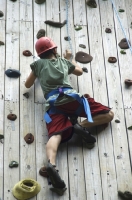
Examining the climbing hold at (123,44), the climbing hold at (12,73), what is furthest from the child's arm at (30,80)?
the climbing hold at (123,44)

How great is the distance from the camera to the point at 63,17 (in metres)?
4.05

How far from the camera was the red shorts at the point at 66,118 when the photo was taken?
3.26m

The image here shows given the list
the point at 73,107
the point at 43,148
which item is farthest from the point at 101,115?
the point at 43,148

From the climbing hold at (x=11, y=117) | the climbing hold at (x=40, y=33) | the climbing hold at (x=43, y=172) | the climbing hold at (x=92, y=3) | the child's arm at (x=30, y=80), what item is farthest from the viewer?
the climbing hold at (x=92, y=3)

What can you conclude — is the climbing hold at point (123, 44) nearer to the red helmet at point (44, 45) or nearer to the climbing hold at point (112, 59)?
the climbing hold at point (112, 59)

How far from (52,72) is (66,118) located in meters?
0.34

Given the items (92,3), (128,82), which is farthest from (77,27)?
(128,82)

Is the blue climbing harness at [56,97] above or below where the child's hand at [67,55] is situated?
below

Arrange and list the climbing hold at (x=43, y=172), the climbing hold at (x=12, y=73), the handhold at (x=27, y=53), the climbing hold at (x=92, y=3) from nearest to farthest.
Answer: the climbing hold at (x=43, y=172), the climbing hold at (x=12, y=73), the handhold at (x=27, y=53), the climbing hold at (x=92, y=3)

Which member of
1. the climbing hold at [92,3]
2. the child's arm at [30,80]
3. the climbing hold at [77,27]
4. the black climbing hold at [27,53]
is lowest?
the child's arm at [30,80]

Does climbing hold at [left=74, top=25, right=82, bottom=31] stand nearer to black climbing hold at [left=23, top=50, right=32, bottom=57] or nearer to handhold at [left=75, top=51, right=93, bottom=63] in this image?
handhold at [left=75, top=51, right=93, bottom=63]

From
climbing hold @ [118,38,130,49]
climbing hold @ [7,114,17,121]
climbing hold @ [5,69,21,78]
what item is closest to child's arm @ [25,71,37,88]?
climbing hold @ [5,69,21,78]

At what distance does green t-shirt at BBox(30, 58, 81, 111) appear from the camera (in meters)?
3.40

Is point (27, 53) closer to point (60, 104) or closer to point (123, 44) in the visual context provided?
point (60, 104)
